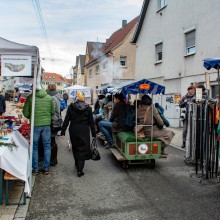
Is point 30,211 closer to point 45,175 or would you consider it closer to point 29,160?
point 29,160

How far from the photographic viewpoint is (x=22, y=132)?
6430mm

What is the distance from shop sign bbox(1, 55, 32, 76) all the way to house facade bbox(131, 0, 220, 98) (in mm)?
8642

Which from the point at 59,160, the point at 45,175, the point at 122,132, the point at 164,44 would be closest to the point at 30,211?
the point at 45,175

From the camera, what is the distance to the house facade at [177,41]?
12062mm

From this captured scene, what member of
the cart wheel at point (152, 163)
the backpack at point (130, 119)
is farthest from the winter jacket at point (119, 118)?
the cart wheel at point (152, 163)

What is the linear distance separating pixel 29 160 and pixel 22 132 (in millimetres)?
1297

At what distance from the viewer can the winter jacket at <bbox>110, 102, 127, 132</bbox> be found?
25.3ft

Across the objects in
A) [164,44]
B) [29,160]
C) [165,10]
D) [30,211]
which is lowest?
[30,211]

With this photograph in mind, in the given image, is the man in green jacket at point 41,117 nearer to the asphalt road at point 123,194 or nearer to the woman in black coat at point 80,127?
the woman in black coat at point 80,127

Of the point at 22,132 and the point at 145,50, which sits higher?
the point at 145,50

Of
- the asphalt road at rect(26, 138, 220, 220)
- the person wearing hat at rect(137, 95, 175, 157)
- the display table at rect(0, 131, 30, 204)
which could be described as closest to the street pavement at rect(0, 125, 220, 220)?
the asphalt road at rect(26, 138, 220, 220)

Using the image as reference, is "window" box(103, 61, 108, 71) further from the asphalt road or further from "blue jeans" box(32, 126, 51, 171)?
"blue jeans" box(32, 126, 51, 171)

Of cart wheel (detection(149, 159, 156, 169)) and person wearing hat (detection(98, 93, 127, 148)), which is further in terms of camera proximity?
person wearing hat (detection(98, 93, 127, 148))

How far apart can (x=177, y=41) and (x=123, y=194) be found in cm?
1136
